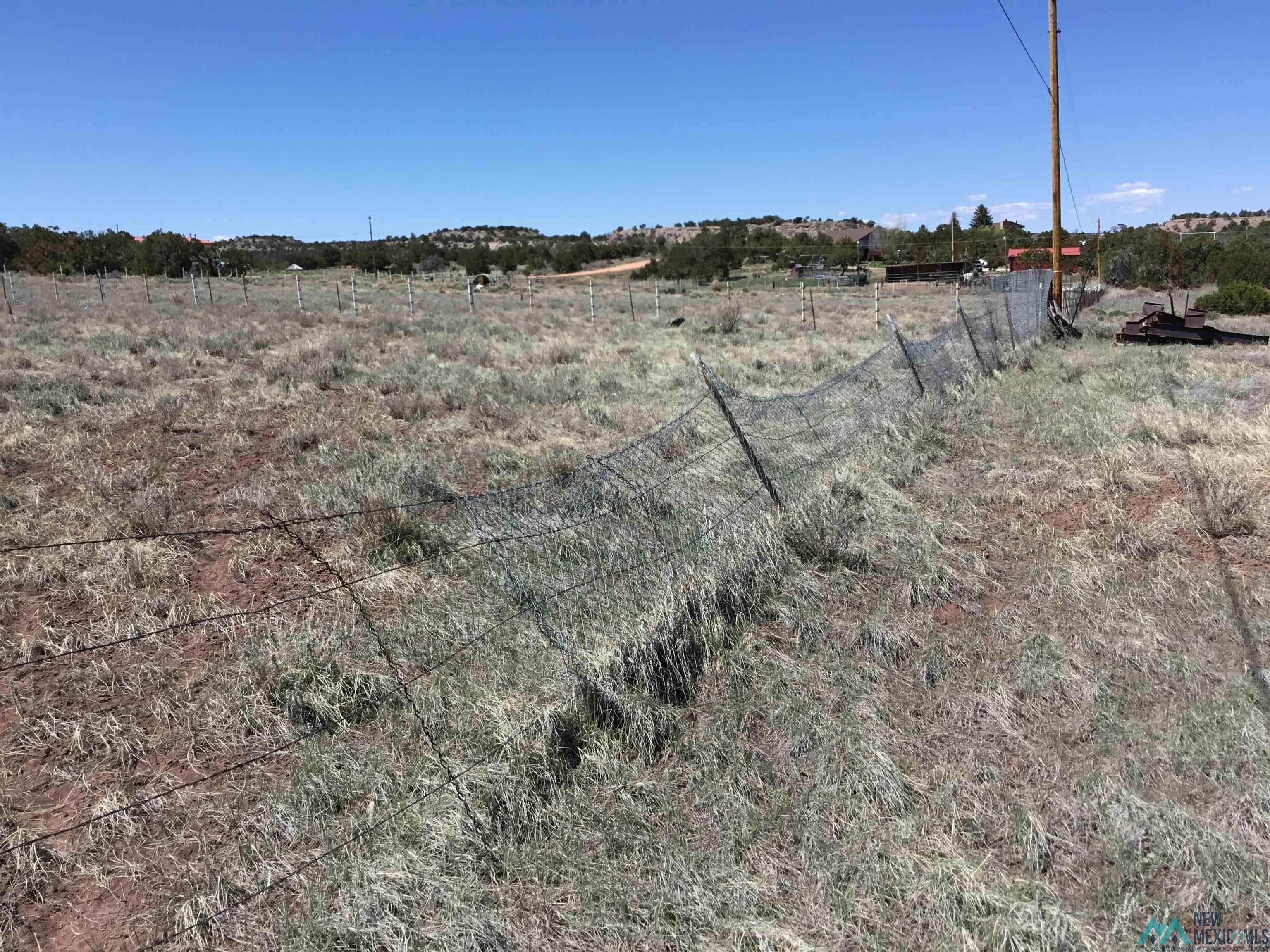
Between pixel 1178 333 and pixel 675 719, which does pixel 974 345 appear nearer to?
pixel 1178 333

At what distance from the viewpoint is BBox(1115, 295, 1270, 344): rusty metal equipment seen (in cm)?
1658

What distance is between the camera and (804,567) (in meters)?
5.53

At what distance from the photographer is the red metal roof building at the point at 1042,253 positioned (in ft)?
155

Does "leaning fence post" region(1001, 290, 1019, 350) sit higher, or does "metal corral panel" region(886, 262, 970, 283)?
"metal corral panel" region(886, 262, 970, 283)

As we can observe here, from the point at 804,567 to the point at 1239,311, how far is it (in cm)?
2789

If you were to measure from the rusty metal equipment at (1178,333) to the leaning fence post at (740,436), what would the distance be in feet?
47.7

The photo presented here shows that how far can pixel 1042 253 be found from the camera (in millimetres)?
52906

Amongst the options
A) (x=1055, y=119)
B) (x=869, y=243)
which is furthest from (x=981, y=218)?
(x=1055, y=119)

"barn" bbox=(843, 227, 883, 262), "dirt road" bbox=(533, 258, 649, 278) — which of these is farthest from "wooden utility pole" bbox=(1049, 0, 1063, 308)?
"barn" bbox=(843, 227, 883, 262)

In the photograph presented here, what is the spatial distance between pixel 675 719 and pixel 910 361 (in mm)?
7245

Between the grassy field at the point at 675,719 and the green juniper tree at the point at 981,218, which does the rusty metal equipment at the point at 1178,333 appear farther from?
the green juniper tree at the point at 981,218

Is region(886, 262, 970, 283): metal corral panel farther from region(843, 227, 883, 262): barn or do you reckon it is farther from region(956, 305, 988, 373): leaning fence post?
region(956, 305, 988, 373): leaning fence post

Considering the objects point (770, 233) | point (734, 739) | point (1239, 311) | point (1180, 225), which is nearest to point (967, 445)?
point (734, 739)

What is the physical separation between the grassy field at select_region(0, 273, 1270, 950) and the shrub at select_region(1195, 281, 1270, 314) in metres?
22.1
